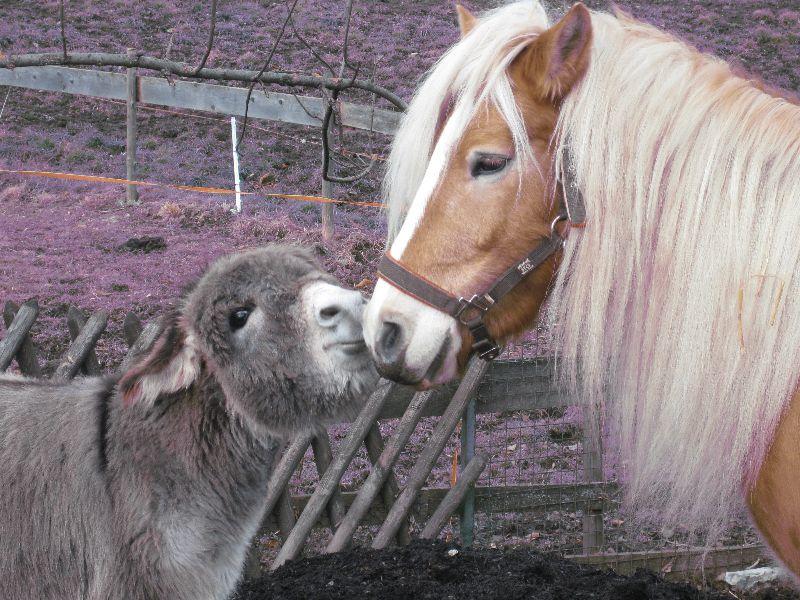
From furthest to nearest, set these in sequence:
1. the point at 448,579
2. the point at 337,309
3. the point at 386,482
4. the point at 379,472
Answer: the point at 386,482, the point at 379,472, the point at 448,579, the point at 337,309

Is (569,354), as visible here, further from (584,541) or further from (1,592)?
(584,541)

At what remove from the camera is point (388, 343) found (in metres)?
2.28

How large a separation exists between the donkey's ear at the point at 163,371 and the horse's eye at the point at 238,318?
6.1 inches

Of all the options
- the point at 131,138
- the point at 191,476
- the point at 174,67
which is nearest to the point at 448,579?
the point at 191,476

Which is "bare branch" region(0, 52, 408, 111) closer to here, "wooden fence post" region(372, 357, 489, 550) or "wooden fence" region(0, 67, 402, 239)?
"wooden fence post" region(372, 357, 489, 550)

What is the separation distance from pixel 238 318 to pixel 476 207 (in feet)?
3.32

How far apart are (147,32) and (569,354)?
673 inches

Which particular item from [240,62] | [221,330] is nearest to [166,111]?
[240,62]

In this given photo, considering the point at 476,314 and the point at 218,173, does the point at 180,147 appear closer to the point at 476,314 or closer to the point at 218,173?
the point at 218,173

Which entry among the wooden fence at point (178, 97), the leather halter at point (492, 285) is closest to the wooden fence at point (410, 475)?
the leather halter at point (492, 285)

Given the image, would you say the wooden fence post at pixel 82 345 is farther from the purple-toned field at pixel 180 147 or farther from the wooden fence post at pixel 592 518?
the wooden fence post at pixel 592 518

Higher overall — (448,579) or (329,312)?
(329,312)

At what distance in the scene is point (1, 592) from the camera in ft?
8.68

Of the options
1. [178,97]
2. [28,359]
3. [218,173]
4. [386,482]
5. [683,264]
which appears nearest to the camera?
[683,264]
